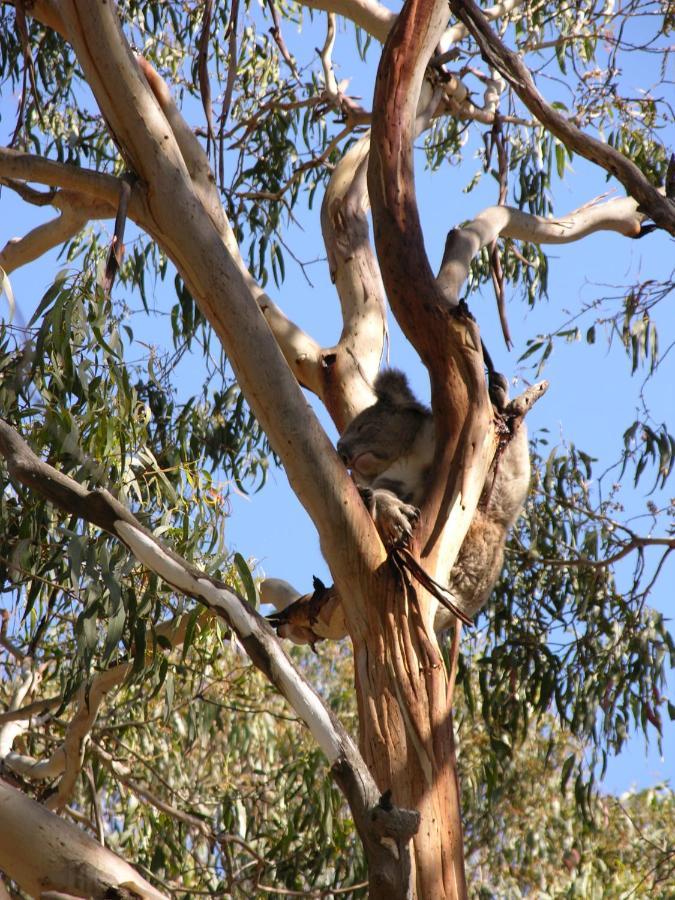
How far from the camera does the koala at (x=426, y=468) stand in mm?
2908

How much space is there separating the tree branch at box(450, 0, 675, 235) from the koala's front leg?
102cm

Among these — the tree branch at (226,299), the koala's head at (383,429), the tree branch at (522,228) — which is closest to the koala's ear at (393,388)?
the koala's head at (383,429)

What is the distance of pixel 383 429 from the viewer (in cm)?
319

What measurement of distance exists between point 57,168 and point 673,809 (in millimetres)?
5408

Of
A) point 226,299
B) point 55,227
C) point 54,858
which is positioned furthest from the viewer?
point 55,227

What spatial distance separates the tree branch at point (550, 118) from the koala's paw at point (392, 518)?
1.02m

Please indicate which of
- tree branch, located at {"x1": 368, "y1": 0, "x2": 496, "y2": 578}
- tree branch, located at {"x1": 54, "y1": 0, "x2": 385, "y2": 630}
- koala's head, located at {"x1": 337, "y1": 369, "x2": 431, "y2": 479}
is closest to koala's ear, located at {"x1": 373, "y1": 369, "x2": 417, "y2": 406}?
koala's head, located at {"x1": 337, "y1": 369, "x2": 431, "y2": 479}

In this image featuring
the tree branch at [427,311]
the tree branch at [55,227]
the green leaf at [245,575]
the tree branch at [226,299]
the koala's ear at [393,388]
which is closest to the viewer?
the tree branch at [226,299]

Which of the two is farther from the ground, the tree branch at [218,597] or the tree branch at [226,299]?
the tree branch at [226,299]

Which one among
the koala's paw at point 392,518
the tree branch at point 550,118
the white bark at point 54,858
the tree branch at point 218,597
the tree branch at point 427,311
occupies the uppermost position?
the tree branch at point 550,118

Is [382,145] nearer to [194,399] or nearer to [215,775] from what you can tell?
[194,399]

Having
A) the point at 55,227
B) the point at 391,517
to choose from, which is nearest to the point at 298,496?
the point at 391,517

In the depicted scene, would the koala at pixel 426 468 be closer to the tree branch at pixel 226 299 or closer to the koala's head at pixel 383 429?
the koala's head at pixel 383 429

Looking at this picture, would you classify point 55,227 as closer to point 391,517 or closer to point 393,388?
point 393,388
